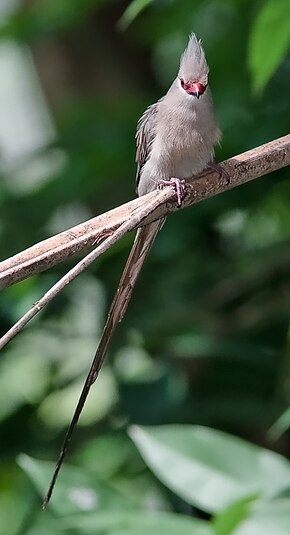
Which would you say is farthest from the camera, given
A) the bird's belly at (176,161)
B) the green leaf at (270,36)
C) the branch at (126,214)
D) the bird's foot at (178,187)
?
the bird's belly at (176,161)

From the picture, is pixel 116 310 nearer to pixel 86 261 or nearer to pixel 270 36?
pixel 86 261

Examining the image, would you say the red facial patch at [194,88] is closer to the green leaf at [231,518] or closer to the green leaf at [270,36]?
the green leaf at [270,36]

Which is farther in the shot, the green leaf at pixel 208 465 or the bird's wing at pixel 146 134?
the bird's wing at pixel 146 134

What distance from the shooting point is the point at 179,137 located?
165 centimetres

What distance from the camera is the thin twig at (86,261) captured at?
1.04m

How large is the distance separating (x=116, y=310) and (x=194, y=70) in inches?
16.3

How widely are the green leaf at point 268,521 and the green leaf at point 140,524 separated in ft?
0.20

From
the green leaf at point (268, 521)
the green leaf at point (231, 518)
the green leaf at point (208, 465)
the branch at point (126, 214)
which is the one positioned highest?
the branch at point (126, 214)

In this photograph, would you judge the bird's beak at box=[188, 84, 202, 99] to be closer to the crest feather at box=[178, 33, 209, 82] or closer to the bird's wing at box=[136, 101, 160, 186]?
the crest feather at box=[178, 33, 209, 82]

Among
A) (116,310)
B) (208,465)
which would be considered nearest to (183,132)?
(116,310)

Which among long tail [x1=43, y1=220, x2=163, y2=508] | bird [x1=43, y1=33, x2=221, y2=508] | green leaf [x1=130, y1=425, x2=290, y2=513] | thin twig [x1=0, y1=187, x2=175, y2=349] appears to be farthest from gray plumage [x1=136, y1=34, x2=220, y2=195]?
green leaf [x1=130, y1=425, x2=290, y2=513]

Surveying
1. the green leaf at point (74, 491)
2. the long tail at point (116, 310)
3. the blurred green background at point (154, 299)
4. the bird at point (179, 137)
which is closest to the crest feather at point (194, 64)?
the bird at point (179, 137)

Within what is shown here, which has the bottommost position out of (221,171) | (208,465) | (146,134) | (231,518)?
(231,518)

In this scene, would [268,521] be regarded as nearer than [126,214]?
No
